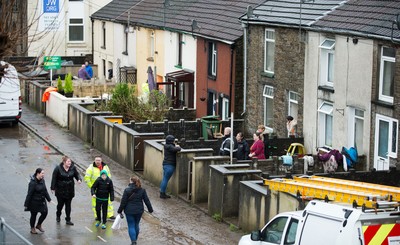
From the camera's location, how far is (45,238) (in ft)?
67.4

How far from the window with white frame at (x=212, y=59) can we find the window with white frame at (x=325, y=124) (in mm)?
8262

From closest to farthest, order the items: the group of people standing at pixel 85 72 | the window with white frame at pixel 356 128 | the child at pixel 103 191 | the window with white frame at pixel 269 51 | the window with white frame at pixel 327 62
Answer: the child at pixel 103 191 → the window with white frame at pixel 356 128 → the window with white frame at pixel 327 62 → the window with white frame at pixel 269 51 → the group of people standing at pixel 85 72

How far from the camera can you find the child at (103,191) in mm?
21125

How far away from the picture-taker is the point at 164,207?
2398 cm

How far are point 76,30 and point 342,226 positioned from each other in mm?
45698

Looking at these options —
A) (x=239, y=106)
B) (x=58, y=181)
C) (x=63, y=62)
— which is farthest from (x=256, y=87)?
(x=63, y=62)

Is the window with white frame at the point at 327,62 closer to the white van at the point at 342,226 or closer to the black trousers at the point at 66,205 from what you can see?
the black trousers at the point at 66,205

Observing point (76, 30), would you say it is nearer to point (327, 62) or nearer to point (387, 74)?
point (327, 62)

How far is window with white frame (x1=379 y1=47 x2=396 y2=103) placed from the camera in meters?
23.9

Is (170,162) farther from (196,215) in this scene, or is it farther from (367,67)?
(367,67)

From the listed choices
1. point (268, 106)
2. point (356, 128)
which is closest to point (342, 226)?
point (356, 128)

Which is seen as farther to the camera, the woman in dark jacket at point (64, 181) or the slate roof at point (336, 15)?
the slate roof at point (336, 15)

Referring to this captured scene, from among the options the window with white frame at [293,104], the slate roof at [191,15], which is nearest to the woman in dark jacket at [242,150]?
the window with white frame at [293,104]

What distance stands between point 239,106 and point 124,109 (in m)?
4.21
